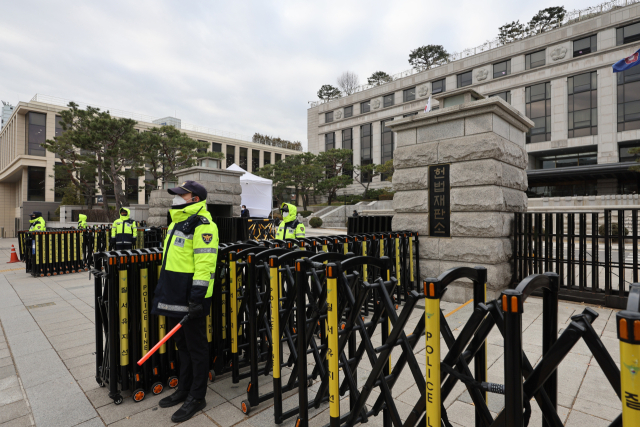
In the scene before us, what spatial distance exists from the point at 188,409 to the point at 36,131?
51602 millimetres

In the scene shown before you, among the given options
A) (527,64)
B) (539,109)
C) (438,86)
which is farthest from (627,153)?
(438,86)

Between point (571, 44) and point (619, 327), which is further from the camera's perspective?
point (571, 44)

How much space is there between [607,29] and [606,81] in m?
4.97

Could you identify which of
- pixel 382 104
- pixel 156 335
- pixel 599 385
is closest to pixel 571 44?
pixel 382 104

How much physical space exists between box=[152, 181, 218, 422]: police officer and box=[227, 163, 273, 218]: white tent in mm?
14758

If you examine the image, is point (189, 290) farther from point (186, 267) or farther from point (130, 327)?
point (130, 327)

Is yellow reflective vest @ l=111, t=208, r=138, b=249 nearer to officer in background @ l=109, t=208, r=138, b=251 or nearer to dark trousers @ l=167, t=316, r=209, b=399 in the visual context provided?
officer in background @ l=109, t=208, r=138, b=251

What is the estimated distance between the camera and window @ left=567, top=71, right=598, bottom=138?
105ft

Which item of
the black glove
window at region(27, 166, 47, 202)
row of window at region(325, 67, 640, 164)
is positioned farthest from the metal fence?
window at region(27, 166, 47, 202)

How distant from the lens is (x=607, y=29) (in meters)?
31.2

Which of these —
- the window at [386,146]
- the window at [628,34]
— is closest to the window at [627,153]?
the window at [628,34]

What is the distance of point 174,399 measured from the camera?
3.29 m

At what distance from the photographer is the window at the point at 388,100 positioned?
158ft

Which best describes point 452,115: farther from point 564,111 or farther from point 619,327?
point 564,111
